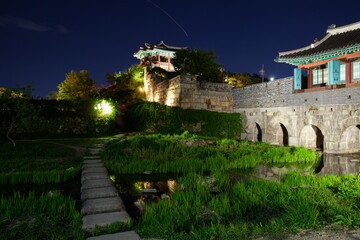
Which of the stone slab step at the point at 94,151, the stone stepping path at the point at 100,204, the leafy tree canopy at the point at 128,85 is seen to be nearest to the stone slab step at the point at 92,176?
the stone stepping path at the point at 100,204

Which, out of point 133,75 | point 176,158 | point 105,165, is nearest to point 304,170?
point 176,158

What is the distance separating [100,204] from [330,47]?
1743 cm

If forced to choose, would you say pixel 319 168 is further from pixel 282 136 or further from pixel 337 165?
pixel 282 136

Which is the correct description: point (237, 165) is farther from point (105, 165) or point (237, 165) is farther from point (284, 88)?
point (284, 88)

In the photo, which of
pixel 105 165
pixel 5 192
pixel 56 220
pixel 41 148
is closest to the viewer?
pixel 56 220

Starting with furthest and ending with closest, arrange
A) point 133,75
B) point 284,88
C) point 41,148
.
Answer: point 133,75 → point 284,88 → point 41,148

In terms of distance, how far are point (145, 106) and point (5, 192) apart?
13.9m

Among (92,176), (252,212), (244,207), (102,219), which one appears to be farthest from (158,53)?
(102,219)

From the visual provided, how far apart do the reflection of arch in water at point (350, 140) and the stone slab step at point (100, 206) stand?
593 inches

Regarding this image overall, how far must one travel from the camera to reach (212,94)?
898 inches

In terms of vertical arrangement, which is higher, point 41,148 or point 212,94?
point 212,94

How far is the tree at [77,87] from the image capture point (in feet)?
105

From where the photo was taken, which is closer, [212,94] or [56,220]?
[56,220]

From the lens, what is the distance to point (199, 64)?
30.3 meters
